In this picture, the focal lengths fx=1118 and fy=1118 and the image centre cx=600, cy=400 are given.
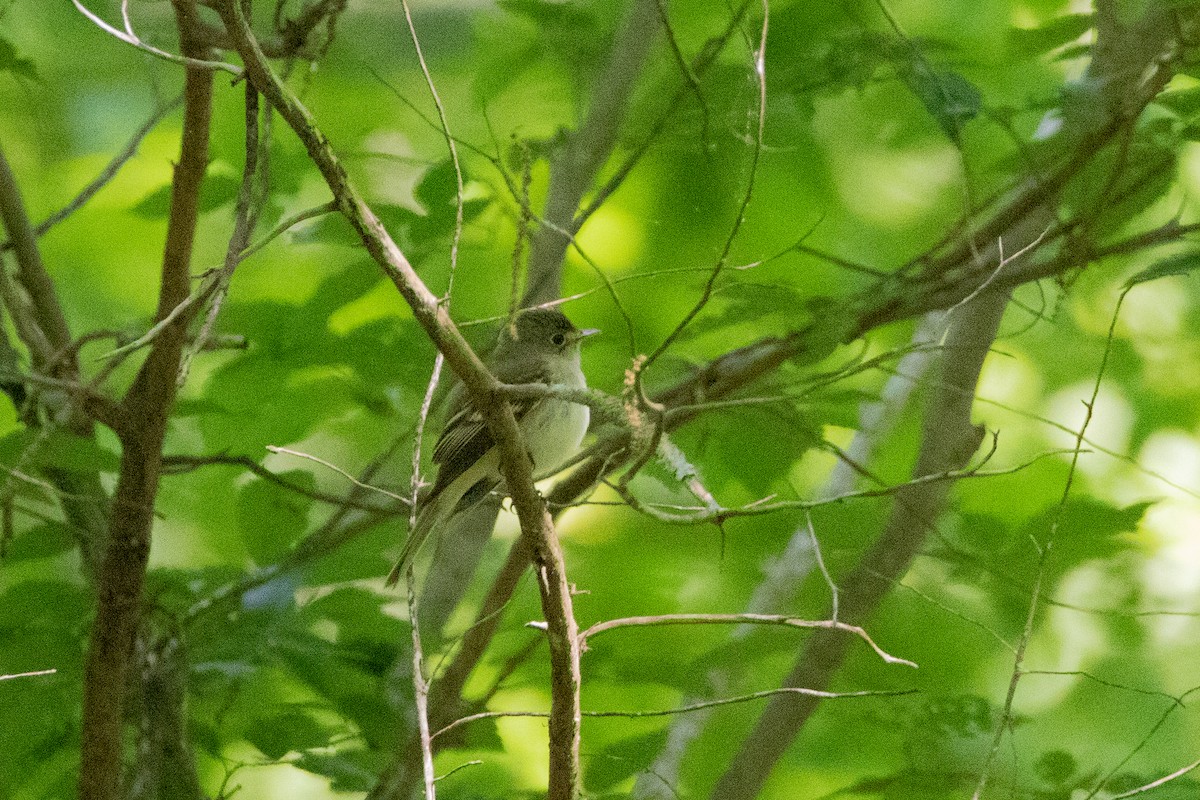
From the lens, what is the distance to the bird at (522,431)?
8.48 feet

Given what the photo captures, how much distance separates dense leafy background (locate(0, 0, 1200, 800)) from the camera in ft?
7.30

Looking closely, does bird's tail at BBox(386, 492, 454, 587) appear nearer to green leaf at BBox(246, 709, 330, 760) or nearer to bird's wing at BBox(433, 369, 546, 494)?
bird's wing at BBox(433, 369, 546, 494)

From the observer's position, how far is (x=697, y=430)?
2445 millimetres

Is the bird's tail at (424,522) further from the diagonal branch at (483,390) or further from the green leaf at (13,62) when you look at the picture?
the green leaf at (13,62)

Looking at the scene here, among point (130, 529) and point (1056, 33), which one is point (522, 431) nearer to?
point (130, 529)

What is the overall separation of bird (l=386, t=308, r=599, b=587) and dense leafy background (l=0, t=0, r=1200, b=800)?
0.08 metres

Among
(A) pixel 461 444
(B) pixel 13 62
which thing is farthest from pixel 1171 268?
(B) pixel 13 62

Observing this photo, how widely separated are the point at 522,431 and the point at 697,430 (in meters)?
0.44

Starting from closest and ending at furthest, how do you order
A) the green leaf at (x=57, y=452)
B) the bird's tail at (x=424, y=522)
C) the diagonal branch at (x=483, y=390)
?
1. the diagonal branch at (x=483, y=390)
2. the green leaf at (x=57, y=452)
3. the bird's tail at (x=424, y=522)

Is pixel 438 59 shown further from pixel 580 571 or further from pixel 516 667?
pixel 516 667

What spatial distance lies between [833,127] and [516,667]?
1.49m

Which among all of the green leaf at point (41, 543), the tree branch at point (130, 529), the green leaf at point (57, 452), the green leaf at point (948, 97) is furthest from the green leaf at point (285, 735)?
the green leaf at point (948, 97)

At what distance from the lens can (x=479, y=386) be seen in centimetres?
118

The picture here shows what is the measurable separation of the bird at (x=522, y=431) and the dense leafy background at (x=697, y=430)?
8 cm
